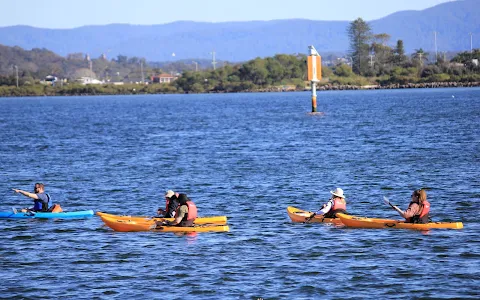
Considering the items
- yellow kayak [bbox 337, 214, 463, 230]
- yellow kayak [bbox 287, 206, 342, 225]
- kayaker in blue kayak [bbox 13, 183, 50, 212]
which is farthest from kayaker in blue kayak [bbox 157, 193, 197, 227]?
kayaker in blue kayak [bbox 13, 183, 50, 212]

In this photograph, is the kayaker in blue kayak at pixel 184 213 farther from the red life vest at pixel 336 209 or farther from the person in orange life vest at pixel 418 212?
the person in orange life vest at pixel 418 212

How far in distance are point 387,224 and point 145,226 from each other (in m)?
7.93

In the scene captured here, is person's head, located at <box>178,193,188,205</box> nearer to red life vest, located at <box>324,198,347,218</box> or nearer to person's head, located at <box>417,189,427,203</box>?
red life vest, located at <box>324,198,347,218</box>

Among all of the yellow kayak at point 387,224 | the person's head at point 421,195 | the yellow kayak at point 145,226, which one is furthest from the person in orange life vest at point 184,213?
the person's head at point 421,195

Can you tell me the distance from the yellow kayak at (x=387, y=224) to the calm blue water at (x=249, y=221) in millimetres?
277

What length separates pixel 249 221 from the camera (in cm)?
3009

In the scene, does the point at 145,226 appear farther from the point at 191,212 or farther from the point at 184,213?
the point at 191,212

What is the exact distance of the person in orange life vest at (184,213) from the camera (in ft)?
88.4

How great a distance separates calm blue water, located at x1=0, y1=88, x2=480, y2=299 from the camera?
70.0ft

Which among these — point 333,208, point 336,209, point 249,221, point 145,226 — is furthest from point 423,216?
point 145,226

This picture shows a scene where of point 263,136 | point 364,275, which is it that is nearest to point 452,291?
point 364,275

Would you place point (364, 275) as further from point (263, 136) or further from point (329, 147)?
point (263, 136)

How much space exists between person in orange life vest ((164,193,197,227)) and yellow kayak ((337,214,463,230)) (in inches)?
197

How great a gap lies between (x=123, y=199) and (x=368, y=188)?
11.1m
